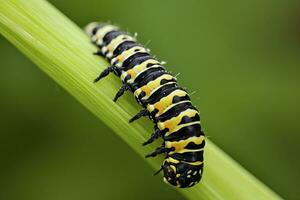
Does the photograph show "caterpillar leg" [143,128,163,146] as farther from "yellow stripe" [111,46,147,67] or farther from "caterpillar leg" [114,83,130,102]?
"yellow stripe" [111,46,147,67]

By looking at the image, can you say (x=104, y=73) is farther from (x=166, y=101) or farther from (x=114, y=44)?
(x=114, y=44)

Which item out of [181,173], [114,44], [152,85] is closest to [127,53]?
[114,44]

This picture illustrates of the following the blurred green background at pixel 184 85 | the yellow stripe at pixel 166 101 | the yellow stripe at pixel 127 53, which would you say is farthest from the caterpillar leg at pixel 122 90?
the blurred green background at pixel 184 85

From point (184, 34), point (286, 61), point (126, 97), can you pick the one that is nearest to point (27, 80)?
point (184, 34)

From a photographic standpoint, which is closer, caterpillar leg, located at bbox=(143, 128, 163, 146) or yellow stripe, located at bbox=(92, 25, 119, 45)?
caterpillar leg, located at bbox=(143, 128, 163, 146)

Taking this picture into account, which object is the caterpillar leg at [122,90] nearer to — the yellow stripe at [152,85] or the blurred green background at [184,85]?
the yellow stripe at [152,85]

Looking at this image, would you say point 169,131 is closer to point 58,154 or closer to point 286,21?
point 58,154

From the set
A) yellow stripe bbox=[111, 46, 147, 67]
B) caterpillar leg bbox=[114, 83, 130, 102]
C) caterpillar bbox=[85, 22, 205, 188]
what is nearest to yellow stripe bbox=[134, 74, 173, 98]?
caterpillar bbox=[85, 22, 205, 188]
